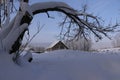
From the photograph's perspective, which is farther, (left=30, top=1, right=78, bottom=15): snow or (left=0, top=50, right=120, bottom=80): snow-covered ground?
(left=30, top=1, right=78, bottom=15): snow

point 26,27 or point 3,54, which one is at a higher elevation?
point 26,27

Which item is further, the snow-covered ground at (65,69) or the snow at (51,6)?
the snow at (51,6)

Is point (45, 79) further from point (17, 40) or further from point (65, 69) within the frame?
point (17, 40)

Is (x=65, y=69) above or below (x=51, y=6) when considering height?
below

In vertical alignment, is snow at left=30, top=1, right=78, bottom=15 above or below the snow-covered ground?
above

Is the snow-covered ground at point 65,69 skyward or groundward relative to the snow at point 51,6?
groundward

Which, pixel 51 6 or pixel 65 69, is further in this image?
pixel 51 6

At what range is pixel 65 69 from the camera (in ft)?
27.3

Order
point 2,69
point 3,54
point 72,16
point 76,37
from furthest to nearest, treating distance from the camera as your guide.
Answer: point 76,37
point 72,16
point 3,54
point 2,69

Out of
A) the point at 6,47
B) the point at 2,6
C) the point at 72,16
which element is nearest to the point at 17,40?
the point at 6,47

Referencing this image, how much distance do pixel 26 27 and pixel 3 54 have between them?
4.11ft

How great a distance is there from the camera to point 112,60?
973 cm

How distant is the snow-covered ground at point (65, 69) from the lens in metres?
7.41

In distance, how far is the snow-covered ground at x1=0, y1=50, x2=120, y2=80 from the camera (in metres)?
7.41
